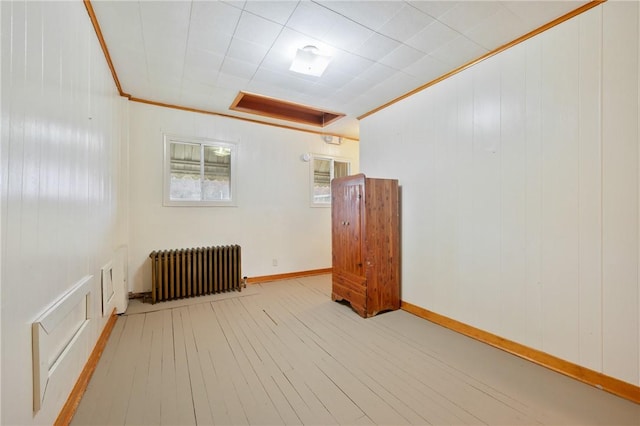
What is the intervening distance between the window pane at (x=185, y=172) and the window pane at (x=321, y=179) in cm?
212

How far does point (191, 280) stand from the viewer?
12.0 feet

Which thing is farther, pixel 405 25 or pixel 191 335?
pixel 191 335

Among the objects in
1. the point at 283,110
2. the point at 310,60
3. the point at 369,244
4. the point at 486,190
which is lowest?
the point at 369,244

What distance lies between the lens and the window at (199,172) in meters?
3.85

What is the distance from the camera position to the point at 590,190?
188 cm

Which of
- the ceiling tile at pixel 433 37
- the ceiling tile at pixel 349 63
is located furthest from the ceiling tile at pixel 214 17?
the ceiling tile at pixel 433 37

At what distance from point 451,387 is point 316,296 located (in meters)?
2.17

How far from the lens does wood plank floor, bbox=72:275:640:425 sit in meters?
1.57

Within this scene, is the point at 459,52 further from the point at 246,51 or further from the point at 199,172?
the point at 199,172

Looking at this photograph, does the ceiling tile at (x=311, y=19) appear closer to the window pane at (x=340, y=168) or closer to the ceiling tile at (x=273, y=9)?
the ceiling tile at (x=273, y=9)

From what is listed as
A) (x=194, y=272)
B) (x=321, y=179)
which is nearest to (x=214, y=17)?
(x=194, y=272)

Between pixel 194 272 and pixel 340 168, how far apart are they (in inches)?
135

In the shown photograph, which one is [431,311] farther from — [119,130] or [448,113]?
[119,130]

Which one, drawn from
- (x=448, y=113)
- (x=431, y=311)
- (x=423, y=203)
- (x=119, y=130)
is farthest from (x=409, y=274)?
(x=119, y=130)
